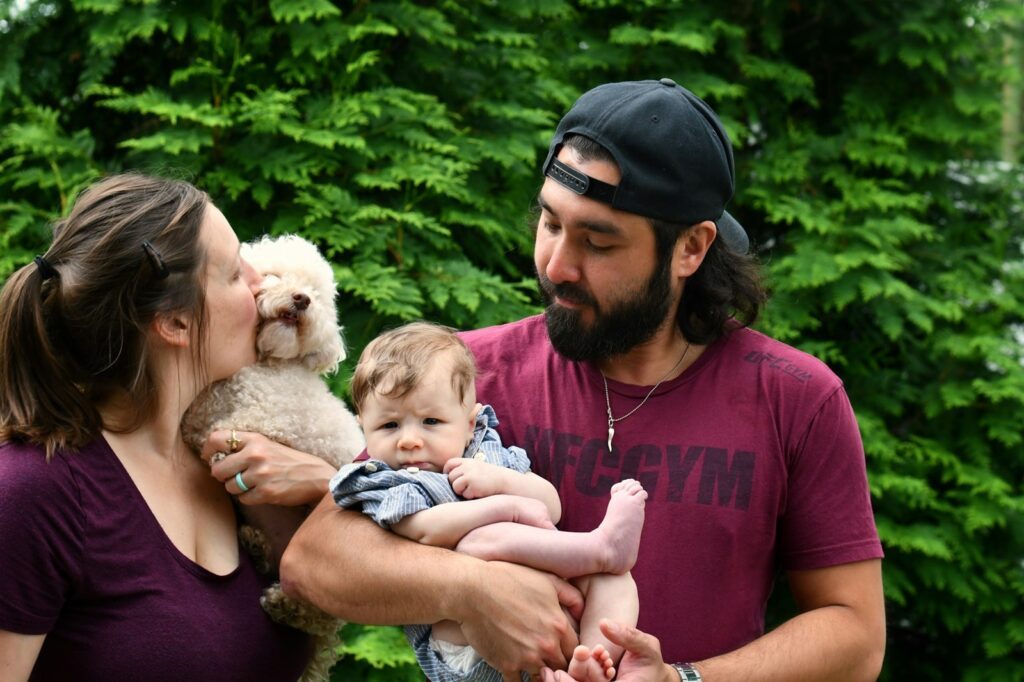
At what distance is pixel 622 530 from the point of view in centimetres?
242

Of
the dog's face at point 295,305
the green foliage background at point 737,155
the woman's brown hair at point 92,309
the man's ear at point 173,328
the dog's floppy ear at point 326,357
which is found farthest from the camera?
the green foliage background at point 737,155

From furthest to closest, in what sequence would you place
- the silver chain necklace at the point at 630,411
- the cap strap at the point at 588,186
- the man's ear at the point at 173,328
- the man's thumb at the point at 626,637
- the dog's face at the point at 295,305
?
1. the dog's face at the point at 295,305
2. the silver chain necklace at the point at 630,411
3. the cap strap at the point at 588,186
4. the man's ear at the point at 173,328
5. the man's thumb at the point at 626,637

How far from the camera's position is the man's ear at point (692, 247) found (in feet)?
9.19

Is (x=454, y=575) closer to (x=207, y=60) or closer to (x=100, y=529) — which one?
(x=100, y=529)

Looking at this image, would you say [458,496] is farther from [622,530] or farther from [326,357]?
[326,357]

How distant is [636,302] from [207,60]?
2.34 metres

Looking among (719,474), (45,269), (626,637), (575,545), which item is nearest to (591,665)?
(626,637)

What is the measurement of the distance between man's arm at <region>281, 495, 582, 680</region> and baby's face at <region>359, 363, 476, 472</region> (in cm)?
17

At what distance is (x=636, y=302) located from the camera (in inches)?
107

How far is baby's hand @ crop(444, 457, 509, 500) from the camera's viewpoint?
2498mm

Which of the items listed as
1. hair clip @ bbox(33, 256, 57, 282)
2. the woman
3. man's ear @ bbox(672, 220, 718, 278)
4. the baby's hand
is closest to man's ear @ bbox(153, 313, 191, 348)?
the woman

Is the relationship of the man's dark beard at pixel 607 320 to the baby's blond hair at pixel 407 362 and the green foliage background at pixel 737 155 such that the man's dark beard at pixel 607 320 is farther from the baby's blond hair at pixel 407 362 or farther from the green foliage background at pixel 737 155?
the green foliage background at pixel 737 155

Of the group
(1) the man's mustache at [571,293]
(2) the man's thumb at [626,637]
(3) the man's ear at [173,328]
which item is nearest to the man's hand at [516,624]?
(2) the man's thumb at [626,637]

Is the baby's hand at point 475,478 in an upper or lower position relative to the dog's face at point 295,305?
lower
